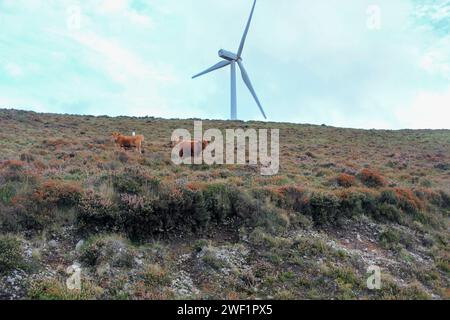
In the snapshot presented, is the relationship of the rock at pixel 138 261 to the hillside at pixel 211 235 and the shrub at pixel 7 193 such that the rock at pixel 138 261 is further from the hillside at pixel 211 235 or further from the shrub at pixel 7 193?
the shrub at pixel 7 193

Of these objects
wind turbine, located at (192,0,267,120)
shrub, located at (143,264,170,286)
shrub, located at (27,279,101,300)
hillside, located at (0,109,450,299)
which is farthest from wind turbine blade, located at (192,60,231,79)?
shrub, located at (27,279,101,300)

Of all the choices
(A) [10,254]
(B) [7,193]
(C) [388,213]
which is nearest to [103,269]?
(A) [10,254]

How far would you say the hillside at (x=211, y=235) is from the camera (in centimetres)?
844

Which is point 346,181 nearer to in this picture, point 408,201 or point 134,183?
point 408,201

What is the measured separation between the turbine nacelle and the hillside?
93.4 ft

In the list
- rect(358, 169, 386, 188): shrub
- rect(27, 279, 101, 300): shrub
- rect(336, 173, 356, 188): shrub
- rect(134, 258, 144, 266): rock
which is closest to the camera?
rect(27, 279, 101, 300): shrub

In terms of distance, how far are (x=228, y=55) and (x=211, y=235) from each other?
34.4m

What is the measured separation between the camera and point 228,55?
141ft

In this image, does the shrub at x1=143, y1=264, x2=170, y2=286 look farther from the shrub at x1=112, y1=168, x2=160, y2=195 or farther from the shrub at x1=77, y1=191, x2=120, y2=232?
the shrub at x1=112, y1=168, x2=160, y2=195

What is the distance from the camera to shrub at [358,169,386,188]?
53.5ft

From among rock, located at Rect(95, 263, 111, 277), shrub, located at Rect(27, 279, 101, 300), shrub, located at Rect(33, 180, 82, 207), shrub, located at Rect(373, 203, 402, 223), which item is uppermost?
shrub, located at Rect(33, 180, 82, 207)

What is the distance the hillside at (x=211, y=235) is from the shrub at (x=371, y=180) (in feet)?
0.23
